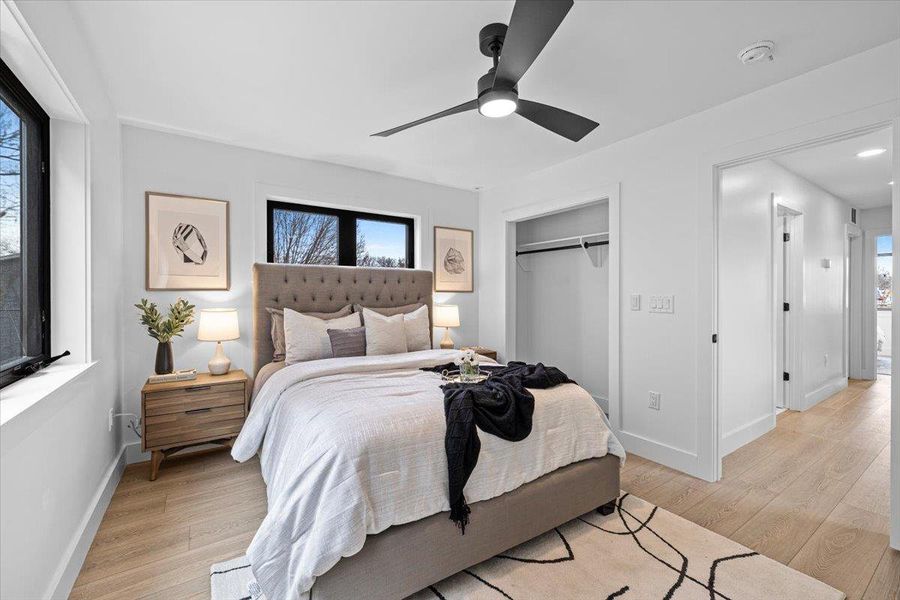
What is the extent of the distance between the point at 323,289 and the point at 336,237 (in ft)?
2.15

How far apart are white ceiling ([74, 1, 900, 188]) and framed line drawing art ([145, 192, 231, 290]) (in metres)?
0.57

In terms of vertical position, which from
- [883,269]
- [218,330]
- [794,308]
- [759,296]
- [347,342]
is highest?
[883,269]

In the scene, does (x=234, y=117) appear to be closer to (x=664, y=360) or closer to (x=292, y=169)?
(x=292, y=169)

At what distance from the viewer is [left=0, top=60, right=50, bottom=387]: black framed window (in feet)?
5.01

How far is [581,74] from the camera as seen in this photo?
90.8 inches

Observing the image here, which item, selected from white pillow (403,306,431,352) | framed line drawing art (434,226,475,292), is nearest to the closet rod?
framed line drawing art (434,226,475,292)

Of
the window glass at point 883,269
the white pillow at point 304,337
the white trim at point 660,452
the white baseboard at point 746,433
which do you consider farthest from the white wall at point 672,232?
the window glass at point 883,269

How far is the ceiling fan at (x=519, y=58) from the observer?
1322 millimetres

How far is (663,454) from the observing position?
9.87 ft

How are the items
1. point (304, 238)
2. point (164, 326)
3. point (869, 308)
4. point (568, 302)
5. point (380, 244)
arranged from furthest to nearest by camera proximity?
point (869, 308)
point (568, 302)
point (380, 244)
point (304, 238)
point (164, 326)

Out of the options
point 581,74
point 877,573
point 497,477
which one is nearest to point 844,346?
point 877,573

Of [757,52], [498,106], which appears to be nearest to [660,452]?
[757,52]

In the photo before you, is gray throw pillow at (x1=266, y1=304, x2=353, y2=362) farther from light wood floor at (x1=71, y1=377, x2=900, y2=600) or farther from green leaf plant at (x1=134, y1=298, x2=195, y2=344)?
light wood floor at (x1=71, y1=377, x2=900, y2=600)

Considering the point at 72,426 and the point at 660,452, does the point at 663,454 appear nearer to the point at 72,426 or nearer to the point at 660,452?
the point at 660,452
